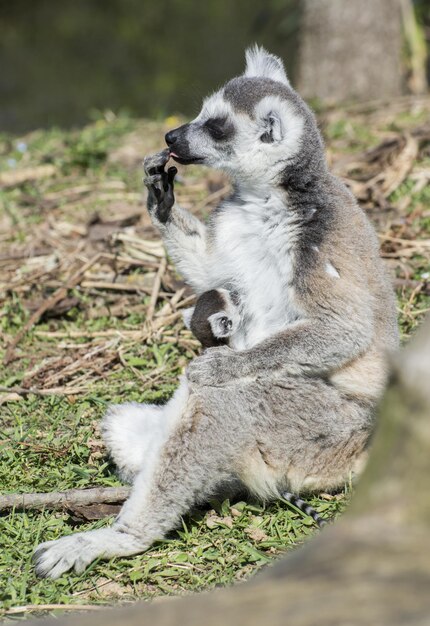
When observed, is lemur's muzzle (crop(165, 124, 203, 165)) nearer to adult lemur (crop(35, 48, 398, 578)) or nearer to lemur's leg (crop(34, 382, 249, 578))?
adult lemur (crop(35, 48, 398, 578))

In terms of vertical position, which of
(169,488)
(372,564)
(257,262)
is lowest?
(169,488)

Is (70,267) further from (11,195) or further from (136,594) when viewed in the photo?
(136,594)

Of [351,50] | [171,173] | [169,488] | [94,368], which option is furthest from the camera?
[351,50]

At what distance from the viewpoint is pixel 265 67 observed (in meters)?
5.02

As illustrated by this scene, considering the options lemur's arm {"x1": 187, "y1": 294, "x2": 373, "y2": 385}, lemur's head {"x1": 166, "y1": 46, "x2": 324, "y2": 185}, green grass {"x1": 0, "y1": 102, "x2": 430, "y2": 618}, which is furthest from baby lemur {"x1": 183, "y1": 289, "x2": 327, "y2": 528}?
green grass {"x1": 0, "y1": 102, "x2": 430, "y2": 618}

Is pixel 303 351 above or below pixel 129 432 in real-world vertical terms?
above

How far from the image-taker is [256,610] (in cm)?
192

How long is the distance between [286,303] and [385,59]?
6822 mm

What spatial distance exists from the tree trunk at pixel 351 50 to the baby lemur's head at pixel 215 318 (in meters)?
6.43

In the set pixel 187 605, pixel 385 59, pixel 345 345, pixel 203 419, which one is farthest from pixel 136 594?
pixel 385 59

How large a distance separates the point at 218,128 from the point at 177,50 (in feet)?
64.5

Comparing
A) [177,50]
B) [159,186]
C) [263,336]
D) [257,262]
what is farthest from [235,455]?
[177,50]

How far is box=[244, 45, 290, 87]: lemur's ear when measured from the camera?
499cm

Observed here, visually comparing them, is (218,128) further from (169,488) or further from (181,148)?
(169,488)
